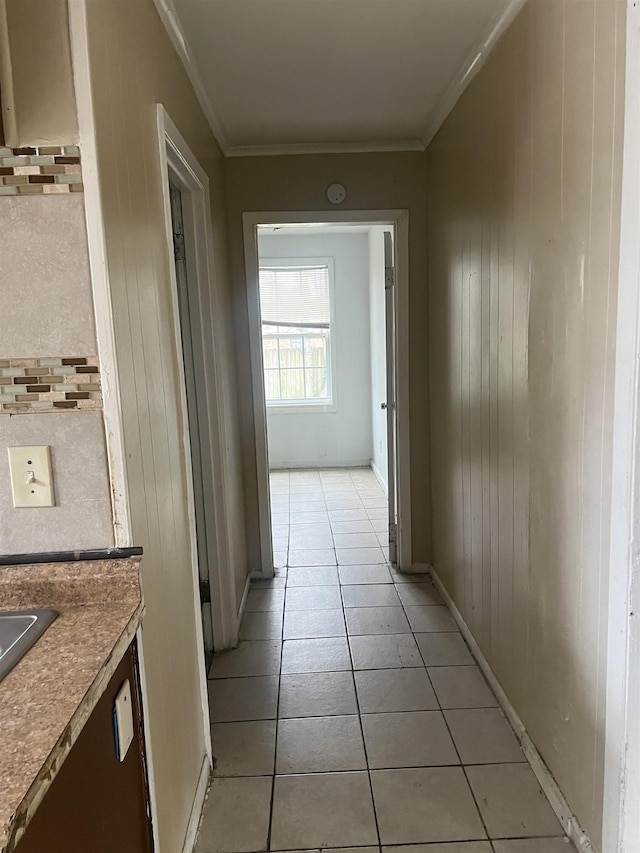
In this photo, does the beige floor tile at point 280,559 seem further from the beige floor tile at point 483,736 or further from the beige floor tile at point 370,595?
the beige floor tile at point 483,736

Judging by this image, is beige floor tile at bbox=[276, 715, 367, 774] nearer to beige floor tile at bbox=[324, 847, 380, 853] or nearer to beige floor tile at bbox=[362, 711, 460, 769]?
beige floor tile at bbox=[362, 711, 460, 769]

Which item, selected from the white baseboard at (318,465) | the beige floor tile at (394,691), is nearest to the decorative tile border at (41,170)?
the beige floor tile at (394,691)

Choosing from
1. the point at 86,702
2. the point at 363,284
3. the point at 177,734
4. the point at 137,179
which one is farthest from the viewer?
the point at 363,284

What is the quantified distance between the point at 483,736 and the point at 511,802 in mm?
300

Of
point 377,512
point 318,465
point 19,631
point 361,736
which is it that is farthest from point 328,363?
point 19,631

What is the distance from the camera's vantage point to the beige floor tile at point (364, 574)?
3.38 metres

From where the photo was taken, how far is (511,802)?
1.75 m

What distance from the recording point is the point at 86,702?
36.3 inches

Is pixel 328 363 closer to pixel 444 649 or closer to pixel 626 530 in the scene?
pixel 444 649

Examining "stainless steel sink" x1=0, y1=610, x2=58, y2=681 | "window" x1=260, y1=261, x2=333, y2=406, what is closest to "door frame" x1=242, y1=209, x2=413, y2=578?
"stainless steel sink" x1=0, y1=610, x2=58, y2=681

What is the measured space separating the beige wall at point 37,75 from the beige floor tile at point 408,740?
6.55 feet

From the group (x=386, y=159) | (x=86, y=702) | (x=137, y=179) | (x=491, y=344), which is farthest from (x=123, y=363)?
(x=386, y=159)

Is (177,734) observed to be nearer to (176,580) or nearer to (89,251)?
(176,580)

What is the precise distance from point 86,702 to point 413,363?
2664 millimetres
